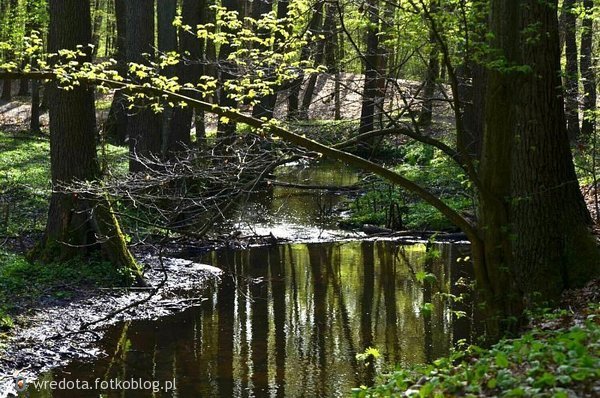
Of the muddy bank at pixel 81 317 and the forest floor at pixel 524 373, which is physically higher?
the forest floor at pixel 524 373

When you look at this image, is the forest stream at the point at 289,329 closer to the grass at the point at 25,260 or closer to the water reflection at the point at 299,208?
the water reflection at the point at 299,208

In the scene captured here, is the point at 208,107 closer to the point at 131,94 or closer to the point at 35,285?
the point at 131,94

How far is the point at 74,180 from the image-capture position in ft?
40.7

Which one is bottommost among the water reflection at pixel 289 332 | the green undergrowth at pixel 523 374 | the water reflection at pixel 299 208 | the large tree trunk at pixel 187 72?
the water reflection at pixel 289 332

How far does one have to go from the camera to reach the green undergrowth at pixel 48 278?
1105 cm

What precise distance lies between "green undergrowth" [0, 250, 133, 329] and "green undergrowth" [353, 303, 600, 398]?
6.22 metres

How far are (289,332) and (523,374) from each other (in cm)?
564

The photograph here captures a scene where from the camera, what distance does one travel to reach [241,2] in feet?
106

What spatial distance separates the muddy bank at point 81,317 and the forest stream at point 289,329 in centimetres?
21

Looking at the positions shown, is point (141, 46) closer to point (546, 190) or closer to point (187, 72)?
point (187, 72)

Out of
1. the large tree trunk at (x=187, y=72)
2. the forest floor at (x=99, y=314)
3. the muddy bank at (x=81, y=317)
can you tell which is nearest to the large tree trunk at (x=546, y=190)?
the forest floor at (x=99, y=314)

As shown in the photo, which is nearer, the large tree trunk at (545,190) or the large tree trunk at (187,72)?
the large tree trunk at (545,190)

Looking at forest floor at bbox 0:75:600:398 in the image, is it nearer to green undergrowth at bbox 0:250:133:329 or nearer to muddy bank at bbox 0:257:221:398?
muddy bank at bbox 0:257:221:398

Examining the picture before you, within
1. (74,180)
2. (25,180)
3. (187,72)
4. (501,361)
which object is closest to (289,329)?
(74,180)
